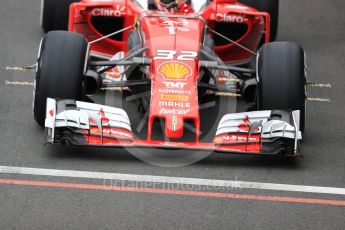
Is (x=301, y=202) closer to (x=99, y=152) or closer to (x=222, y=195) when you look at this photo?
(x=222, y=195)

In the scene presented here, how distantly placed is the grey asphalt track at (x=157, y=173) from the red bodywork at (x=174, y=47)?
0.28m

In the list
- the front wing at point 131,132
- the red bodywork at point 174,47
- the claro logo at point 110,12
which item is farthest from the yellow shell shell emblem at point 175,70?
the claro logo at point 110,12

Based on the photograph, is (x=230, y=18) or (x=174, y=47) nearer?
(x=174, y=47)

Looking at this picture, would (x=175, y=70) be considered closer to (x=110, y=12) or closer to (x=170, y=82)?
(x=170, y=82)

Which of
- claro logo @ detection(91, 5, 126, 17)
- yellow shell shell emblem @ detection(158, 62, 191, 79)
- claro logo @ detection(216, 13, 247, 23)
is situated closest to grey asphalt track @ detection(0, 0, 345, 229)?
yellow shell shell emblem @ detection(158, 62, 191, 79)

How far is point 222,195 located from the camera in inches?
397

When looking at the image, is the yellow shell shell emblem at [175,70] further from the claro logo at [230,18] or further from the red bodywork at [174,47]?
the claro logo at [230,18]

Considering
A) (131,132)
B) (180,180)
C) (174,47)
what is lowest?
(180,180)

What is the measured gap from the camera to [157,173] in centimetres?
1056

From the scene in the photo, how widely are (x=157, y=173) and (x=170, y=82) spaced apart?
1.11m

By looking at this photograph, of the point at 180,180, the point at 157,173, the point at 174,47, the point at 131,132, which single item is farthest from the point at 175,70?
the point at 180,180

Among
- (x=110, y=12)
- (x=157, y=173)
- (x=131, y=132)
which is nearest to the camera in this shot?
(x=157, y=173)

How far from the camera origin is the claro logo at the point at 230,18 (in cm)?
1328

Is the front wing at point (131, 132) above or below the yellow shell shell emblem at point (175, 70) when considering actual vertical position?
below
